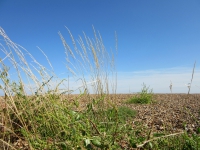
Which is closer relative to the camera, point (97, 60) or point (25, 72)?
point (25, 72)

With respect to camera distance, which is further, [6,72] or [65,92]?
[65,92]

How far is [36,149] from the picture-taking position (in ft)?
5.08

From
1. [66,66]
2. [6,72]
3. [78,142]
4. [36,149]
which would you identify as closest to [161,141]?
[78,142]


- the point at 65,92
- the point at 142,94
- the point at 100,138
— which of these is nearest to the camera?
the point at 100,138

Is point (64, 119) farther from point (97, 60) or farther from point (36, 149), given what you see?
point (97, 60)

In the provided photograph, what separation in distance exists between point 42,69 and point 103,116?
0.80 meters

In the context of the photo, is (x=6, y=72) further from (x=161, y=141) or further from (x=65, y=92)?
(x=161, y=141)

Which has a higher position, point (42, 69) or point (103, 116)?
point (42, 69)

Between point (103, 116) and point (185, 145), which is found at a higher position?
point (103, 116)

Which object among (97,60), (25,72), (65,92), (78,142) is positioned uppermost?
(97,60)

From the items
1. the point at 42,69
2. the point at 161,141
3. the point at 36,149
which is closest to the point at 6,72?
the point at 42,69

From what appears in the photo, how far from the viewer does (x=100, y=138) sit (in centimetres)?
131

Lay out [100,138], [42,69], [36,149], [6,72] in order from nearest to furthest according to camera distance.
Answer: [100,138]
[36,149]
[6,72]
[42,69]

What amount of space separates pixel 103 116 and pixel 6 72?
105cm
